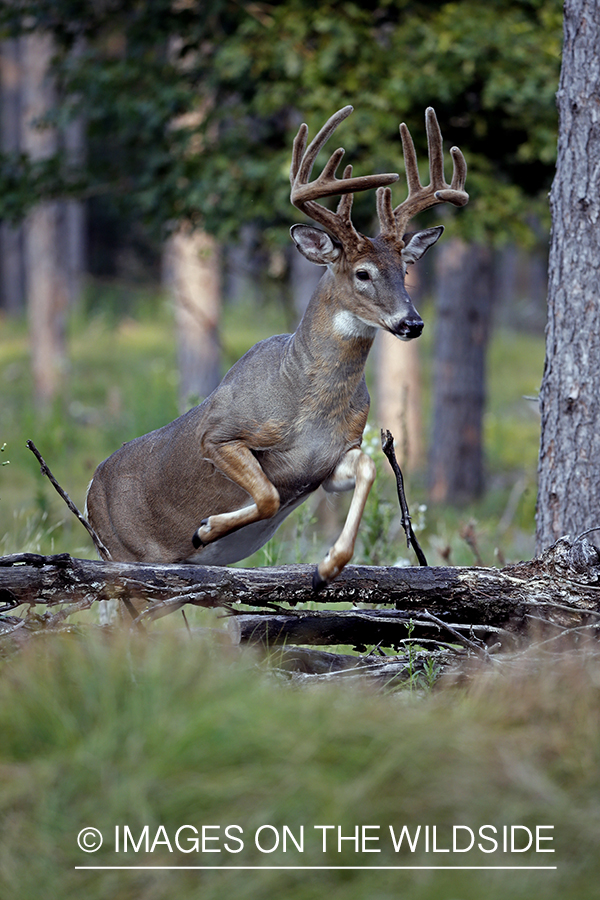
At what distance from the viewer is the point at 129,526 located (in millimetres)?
5066

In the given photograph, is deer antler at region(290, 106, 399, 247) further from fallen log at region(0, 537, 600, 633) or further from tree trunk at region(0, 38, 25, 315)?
tree trunk at region(0, 38, 25, 315)

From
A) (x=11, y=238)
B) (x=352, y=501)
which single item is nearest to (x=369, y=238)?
(x=352, y=501)

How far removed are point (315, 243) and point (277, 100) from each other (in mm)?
4357

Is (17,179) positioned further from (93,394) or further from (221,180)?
(93,394)

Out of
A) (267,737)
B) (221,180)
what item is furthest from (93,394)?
(267,737)

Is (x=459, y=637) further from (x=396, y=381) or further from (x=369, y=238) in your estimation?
(x=396, y=381)

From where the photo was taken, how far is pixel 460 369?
11.4 m

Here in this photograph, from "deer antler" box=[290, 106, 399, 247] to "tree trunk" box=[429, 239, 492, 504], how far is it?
23.0ft

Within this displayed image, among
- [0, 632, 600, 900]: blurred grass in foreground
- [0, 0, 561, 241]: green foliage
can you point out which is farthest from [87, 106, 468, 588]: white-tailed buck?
[0, 0, 561, 241]: green foliage

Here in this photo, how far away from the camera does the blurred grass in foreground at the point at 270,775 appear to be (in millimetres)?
2463

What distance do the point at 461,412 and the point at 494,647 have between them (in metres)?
7.93

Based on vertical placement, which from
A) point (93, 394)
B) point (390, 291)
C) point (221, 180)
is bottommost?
point (93, 394)

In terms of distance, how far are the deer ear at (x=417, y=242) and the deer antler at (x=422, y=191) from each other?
0.22 ft

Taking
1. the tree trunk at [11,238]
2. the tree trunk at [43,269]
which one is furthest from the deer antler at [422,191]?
the tree trunk at [11,238]
